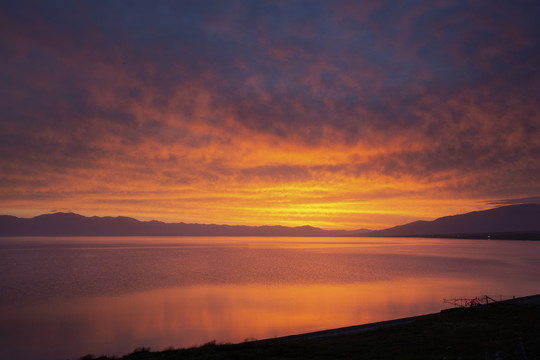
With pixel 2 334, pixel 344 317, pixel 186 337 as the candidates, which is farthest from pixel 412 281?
pixel 2 334

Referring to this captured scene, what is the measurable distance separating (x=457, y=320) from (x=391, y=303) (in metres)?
22.4

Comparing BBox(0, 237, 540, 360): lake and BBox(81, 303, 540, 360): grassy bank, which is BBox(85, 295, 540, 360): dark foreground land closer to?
BBox(81, 303, 540, 360): grassy bank

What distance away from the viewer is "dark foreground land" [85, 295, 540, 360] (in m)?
21.3

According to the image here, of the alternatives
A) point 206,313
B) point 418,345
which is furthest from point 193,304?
point 418,345

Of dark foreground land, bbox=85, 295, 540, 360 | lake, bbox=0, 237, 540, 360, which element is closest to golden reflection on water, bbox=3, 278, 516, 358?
lake, bbox=0, 237, 540, 360

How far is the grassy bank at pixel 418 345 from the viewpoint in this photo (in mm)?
21359

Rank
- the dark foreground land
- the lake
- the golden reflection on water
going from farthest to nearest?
the lake < the golden reflection on water < the dark foreground land

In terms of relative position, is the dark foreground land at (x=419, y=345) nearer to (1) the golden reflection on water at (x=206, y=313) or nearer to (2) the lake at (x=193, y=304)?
(1) the golden reflection on water at (x=206, y=313)

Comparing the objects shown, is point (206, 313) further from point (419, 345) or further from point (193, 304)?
point (419, 345)

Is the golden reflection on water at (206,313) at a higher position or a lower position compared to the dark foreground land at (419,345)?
lower

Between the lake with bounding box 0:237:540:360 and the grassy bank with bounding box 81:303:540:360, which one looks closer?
the grassy bank with bounding box 81:303:540:360

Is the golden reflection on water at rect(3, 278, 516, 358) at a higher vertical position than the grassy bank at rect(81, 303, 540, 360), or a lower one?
lower

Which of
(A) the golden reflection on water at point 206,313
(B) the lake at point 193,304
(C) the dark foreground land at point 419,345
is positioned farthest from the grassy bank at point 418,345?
(B) the lake at point 193,304

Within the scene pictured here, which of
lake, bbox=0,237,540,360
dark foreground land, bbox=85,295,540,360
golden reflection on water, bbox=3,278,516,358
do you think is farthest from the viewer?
lake, bbox=0,237,540,360
